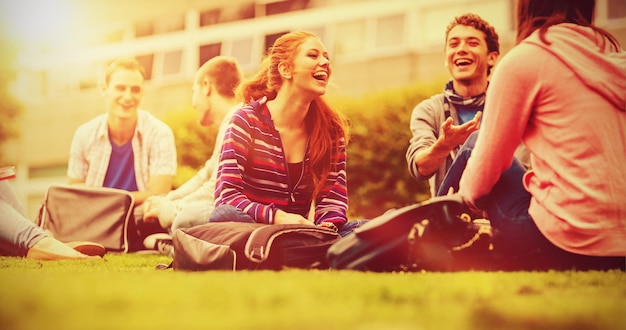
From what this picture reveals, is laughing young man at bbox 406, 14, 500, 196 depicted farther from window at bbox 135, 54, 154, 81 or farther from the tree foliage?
window at bbox 135, 54, 154, 81

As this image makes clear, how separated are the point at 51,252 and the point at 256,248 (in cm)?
130

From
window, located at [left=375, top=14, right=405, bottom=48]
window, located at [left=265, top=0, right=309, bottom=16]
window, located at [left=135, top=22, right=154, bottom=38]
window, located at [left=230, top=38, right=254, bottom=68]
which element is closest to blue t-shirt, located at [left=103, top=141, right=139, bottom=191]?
window, located at [left=135, top=22, right=154, bottom=38]

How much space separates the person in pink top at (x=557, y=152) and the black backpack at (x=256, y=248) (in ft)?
1.76

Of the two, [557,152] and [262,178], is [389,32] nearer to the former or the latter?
[262,178]

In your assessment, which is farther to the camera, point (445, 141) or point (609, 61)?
point (445, 141)

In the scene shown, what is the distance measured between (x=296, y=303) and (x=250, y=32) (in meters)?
4.90

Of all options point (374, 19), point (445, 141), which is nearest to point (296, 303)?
point (445, 141)

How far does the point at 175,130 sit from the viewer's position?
578 centimetres

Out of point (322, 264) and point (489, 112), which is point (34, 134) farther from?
point (489, 112)

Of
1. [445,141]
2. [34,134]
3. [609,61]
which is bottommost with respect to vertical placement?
[34,134]

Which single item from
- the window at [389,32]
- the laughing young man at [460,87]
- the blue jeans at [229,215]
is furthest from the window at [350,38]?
the blue jeans at [229,215]

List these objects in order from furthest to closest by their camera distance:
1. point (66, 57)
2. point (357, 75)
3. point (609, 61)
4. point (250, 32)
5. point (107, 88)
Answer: point (357, 75)
point (250, 32)
point (66, 57)
point (107, 88)
point (609, 61)

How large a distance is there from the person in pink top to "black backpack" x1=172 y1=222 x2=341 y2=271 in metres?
0.54

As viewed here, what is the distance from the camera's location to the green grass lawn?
1320mm
